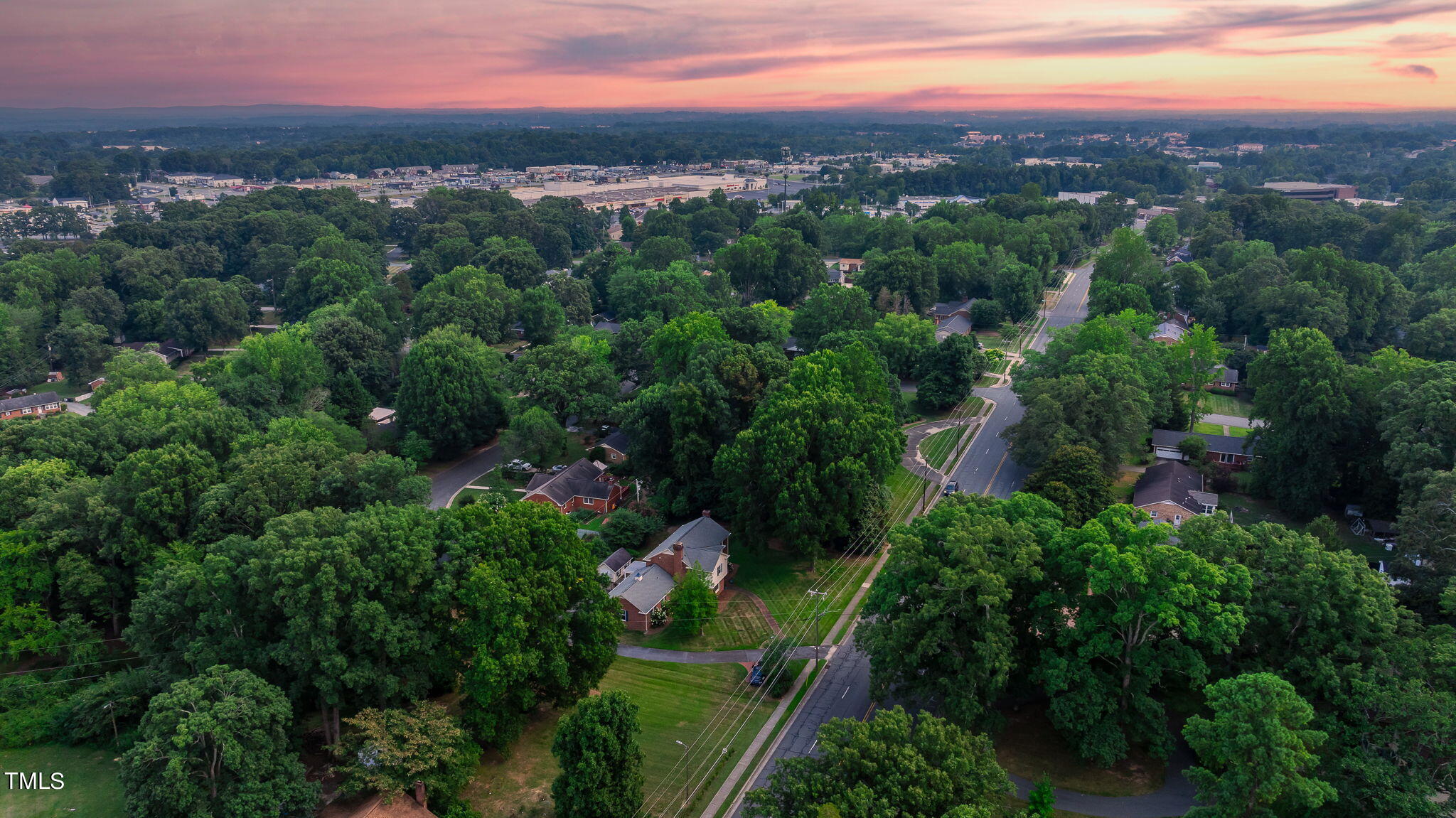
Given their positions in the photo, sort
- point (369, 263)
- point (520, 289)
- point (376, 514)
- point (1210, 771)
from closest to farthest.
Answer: point (1210, 771) → point (376, 514) → point (520, 289) → point (369, 263)

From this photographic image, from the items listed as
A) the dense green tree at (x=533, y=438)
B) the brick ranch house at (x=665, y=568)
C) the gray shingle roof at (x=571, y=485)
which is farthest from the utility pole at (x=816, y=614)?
the dense green tree at (x=533, y=438)

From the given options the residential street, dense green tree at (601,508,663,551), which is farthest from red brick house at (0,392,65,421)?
the residential street

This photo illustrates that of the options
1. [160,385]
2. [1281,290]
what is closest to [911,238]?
[1281,290]

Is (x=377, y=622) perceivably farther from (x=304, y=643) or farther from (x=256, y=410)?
(x=256, y=410)

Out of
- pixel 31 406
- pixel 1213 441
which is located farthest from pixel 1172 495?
pixel 31 406

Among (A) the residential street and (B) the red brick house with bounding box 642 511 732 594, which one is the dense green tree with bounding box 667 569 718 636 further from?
(A) the residential street
